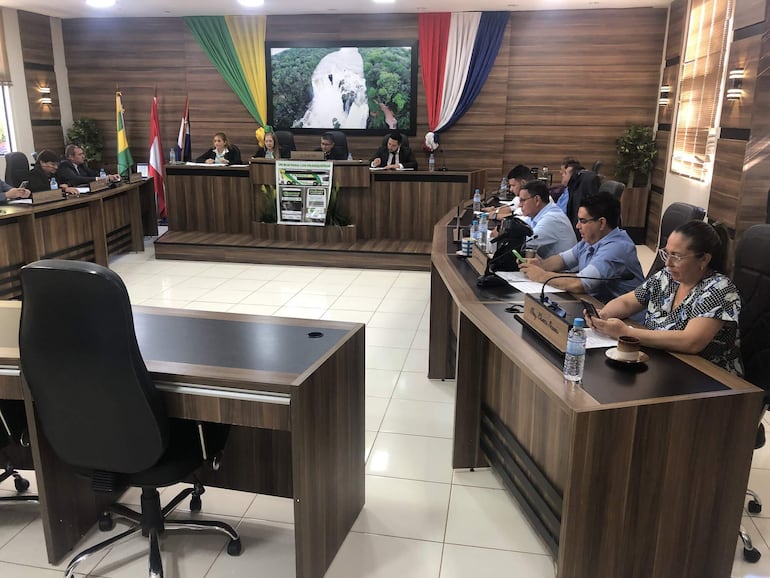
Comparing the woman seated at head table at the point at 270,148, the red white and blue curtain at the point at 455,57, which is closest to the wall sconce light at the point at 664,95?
the red white and blue curtain at the point at 455,57

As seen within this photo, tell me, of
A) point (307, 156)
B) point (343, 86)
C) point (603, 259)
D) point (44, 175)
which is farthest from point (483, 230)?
point (343, 86)

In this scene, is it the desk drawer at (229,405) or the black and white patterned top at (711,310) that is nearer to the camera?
the desk drawer at (229,405)

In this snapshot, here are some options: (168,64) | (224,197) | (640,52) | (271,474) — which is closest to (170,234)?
(224,197)

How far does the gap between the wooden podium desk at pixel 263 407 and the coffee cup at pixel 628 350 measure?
96 cm

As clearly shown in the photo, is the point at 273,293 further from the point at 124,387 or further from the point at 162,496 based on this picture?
the point at 124,387

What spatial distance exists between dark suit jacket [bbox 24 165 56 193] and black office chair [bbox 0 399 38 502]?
14.2 ft

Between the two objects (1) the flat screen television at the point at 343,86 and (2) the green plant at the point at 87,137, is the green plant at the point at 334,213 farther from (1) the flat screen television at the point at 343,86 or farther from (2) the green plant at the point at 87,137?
(2) the green plant at the point at 87,137

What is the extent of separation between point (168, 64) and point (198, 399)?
8.97 metres

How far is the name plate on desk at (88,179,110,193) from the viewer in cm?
658

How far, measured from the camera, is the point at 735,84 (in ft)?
16.5

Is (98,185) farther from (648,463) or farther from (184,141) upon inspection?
(648,463)

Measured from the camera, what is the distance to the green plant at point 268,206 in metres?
7.44

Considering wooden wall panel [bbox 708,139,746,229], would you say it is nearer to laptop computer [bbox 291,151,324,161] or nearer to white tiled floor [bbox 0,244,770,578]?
white tiled floor [bbox 0,244,770,578]

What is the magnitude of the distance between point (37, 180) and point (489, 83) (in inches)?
236
